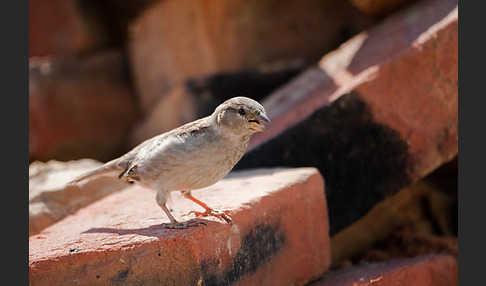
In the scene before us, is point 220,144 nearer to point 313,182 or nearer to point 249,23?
point 313,182

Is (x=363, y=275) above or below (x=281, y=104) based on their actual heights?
below

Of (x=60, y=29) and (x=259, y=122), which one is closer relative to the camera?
(x=259, y=122)

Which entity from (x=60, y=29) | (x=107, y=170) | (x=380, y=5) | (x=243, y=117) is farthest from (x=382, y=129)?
(x=60, y=29)

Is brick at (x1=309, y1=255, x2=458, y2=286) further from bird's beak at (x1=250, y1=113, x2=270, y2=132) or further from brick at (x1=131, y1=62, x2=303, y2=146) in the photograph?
brick at (x1=131, y1=62, x2=303, y2=146)

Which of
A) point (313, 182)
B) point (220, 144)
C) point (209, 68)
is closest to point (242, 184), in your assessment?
point (313, 182)

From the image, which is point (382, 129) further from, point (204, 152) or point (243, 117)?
point (204, 152)

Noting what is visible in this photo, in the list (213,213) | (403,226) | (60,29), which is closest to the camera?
(213,213)
